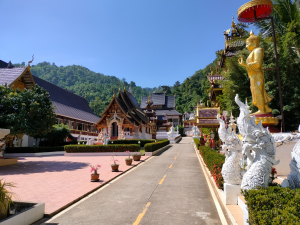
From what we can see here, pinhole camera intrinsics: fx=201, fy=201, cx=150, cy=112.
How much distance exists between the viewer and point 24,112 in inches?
531

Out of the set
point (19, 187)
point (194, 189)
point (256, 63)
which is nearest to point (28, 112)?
point (19, 187)

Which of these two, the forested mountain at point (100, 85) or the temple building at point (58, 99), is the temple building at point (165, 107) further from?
the temple building at point (58, 99)

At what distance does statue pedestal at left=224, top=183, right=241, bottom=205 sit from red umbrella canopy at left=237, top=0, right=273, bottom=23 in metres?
9.57

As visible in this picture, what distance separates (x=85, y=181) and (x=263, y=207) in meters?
7.95

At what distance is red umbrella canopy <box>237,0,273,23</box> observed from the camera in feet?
33.8

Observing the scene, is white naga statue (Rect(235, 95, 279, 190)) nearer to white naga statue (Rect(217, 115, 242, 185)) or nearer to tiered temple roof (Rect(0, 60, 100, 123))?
white naga statue (Rect(217, 115, 242, 185))

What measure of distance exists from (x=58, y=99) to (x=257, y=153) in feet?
125

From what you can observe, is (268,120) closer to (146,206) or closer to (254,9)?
(254,9)

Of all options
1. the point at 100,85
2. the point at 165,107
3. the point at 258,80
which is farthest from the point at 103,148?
the point at 100,85

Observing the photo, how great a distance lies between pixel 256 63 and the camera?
927 centimetres

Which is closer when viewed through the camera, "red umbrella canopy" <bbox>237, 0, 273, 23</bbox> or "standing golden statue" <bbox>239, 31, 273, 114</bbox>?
"standing golden statue" <bbox>239, 31, 273, 114</bbox>

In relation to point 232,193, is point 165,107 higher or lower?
higher

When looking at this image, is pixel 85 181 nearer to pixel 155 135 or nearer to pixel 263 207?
pixel 263 207

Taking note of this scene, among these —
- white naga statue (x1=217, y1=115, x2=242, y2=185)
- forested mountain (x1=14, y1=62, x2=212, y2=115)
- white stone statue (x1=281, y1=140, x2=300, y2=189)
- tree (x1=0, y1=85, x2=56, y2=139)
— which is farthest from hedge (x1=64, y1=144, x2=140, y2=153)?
forested mountain (x1=14, y1=62, x2=212, y2=115)
